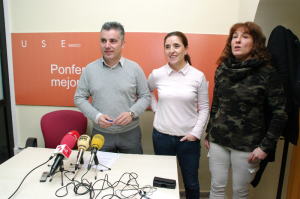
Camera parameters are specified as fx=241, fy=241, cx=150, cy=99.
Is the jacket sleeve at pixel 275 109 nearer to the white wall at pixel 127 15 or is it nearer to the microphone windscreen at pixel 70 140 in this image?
the white wall at pixel 127 15

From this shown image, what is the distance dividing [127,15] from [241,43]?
1.23 m

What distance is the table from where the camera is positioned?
1267mm

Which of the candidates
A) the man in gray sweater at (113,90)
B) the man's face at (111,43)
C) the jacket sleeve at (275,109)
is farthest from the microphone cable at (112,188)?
the man's face at (111,43)

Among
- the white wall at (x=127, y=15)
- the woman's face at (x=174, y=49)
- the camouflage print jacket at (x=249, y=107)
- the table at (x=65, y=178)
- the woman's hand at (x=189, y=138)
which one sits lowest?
the table at (x=65, y=178)

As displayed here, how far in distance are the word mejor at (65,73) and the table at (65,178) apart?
0.86 metres

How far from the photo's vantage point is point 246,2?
7.01 feet

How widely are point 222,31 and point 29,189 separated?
2087 millimetres

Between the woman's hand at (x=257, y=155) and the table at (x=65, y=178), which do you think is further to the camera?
the woman's hand at (x=257, y=155)

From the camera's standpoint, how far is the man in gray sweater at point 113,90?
1.78 metres

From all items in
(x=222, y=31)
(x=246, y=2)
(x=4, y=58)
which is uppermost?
(x=246, y=2)

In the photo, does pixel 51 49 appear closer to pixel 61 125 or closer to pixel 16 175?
pixel 61 125

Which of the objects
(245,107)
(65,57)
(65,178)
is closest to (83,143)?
(65,178)

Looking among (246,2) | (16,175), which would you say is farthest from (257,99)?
(16,175)

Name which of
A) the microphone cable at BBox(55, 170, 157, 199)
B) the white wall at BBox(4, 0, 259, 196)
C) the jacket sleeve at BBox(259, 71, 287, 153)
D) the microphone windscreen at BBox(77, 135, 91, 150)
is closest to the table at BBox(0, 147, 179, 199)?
the microphone cable at BBox(55, 170, 157, 199)
